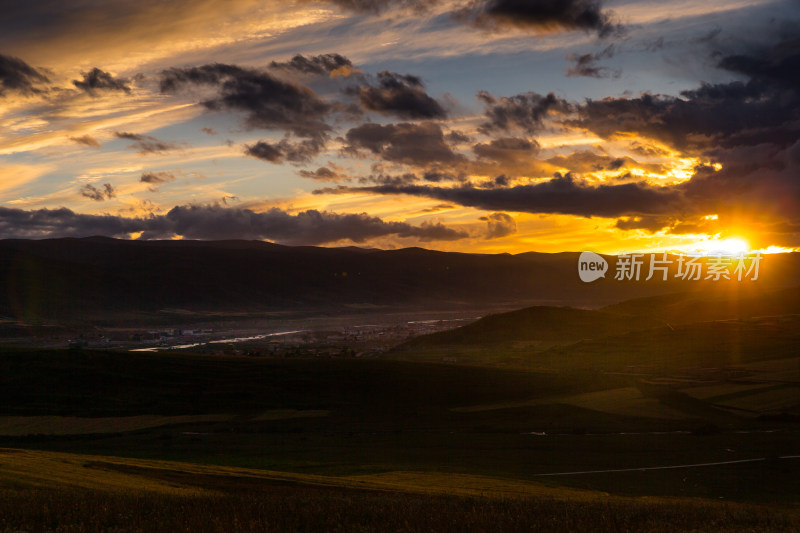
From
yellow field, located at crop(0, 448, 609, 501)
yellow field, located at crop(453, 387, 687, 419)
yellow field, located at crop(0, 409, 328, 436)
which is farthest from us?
yellow field, located at crop(453, 387, 687, 419)

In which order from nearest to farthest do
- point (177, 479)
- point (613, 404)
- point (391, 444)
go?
point (177, 479), point (391, 444), point (613, 404)

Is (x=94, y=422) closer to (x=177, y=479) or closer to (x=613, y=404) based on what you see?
(x=177, y=479)

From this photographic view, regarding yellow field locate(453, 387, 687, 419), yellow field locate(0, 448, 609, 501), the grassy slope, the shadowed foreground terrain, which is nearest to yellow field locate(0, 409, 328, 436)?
the shadowed foreground terrain

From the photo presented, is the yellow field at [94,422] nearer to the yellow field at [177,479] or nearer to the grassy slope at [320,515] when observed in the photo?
the yellow field at [177,479]

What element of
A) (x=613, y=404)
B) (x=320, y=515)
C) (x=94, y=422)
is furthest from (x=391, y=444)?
(x=320, y=515)

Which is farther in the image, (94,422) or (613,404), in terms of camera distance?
(613,404)

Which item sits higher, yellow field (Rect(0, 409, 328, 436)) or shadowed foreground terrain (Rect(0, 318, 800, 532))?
shadowed foreground terrain (Rect(0, 318, 800, 532))

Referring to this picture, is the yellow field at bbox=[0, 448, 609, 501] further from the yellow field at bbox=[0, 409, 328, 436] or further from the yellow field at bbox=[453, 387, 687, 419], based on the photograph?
the yellow field at bbox=[453, 387, 687, 419]

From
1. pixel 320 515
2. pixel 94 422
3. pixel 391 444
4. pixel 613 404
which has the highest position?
pixel 320 515

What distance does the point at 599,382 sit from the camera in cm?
12044

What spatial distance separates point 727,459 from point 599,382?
205 ft

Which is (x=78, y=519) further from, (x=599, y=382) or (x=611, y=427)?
(x=599, y=382)

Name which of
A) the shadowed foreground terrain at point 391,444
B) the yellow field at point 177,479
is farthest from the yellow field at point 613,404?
the yellow field at point 177,479

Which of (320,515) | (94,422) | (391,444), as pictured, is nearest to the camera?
(320,515)
